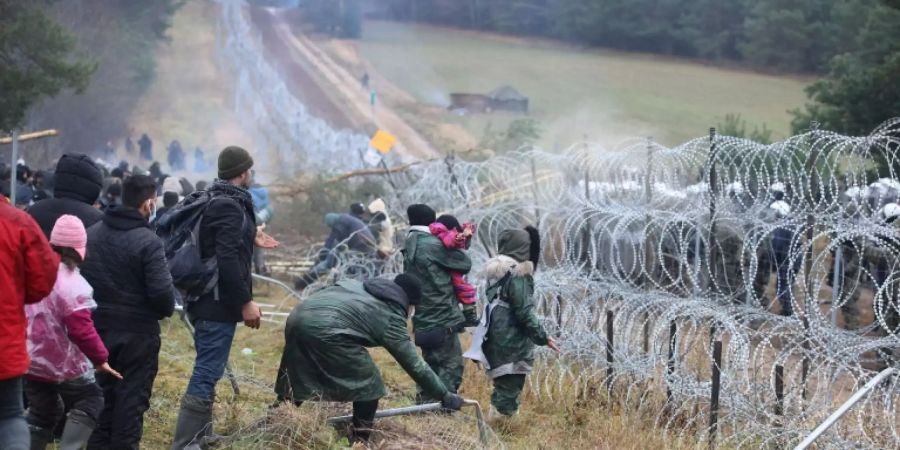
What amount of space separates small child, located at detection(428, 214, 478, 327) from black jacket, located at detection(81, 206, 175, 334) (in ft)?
7.82

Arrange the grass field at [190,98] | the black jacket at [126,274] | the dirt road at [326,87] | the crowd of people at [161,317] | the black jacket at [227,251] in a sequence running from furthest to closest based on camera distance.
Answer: the grass field at [190,98]
the dirt road at [326,87]
the black jacket at [227,251]
the black jacket at [126,274]
the crowd of people at [161,317]

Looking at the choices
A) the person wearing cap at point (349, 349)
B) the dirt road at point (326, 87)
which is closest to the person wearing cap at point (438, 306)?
the person wearing cap at point (349, 349)

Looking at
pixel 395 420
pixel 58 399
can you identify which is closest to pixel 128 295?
pixel 58 399

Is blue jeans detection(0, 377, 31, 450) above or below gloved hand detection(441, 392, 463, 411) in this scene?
above

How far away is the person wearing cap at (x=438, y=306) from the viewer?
22.6ft

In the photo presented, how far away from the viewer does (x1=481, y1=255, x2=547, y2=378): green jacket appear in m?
6.48

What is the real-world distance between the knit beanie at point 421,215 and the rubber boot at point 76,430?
112 inches

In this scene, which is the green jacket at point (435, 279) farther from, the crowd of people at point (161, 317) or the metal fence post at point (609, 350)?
the crowd of people at point (161, 317)

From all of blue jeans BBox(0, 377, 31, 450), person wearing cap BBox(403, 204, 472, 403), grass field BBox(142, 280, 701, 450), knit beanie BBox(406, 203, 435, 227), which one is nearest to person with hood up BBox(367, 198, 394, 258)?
grass field BBox(142, 280, 701, 450)

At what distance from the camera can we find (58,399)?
499 cm

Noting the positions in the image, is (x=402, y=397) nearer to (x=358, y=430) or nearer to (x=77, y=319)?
(x=358, y=430)

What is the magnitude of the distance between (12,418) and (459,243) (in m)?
3.39

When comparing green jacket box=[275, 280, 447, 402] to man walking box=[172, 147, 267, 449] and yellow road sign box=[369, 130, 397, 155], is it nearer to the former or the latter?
man walking box=[172, 147, 267, 449]

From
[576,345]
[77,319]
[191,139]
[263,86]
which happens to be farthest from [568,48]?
[77,319]
